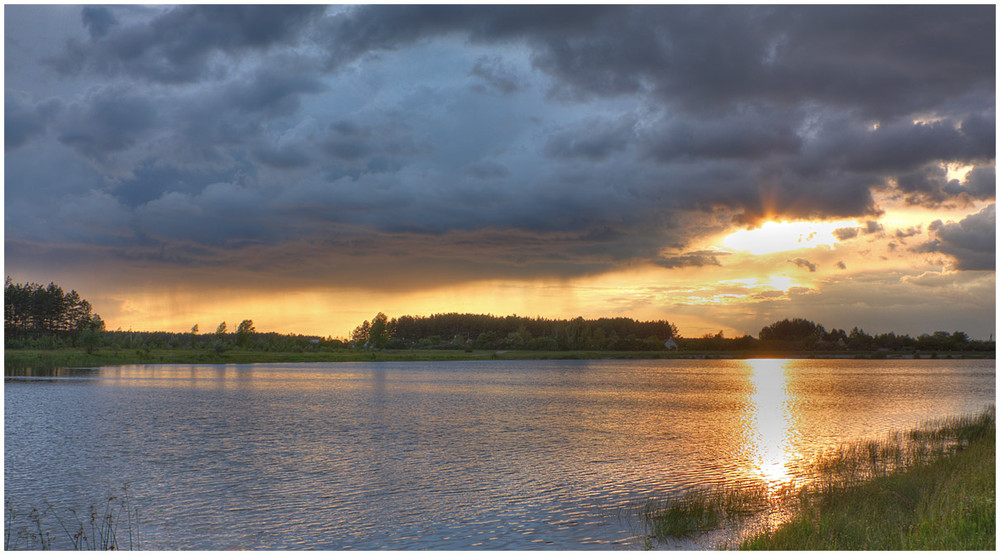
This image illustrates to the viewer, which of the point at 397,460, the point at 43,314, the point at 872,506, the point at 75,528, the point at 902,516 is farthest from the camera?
the point at 43,314

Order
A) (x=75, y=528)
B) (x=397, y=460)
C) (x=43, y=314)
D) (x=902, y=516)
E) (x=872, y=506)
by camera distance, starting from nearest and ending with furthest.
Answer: (x=902, y=516)
(x=872, y=506)
(x=75, y=528)
(x=397, y=460)
(x=43, y=314)

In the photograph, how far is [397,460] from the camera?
2997cm

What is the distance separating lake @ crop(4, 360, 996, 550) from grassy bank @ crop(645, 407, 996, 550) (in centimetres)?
193

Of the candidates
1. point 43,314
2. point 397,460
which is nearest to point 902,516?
point 397,460

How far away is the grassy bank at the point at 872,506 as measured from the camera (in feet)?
47.8

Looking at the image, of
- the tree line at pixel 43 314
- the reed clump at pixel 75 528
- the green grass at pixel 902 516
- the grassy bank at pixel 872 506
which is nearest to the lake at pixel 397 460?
the reed clump at pixel 75 528

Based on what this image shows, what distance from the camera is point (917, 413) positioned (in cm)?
5256

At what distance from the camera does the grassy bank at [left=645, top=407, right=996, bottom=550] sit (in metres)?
14.6

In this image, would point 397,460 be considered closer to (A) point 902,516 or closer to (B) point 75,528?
(B) point 75,528

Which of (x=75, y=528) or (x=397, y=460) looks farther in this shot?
(x=397, y=460)

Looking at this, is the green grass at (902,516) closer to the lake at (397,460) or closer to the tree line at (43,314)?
the lake at (397,460)

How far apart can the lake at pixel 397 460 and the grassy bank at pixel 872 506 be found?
6.34ft

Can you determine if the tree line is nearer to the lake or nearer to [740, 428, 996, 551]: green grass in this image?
the lake

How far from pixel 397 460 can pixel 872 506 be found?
61.5 feet
